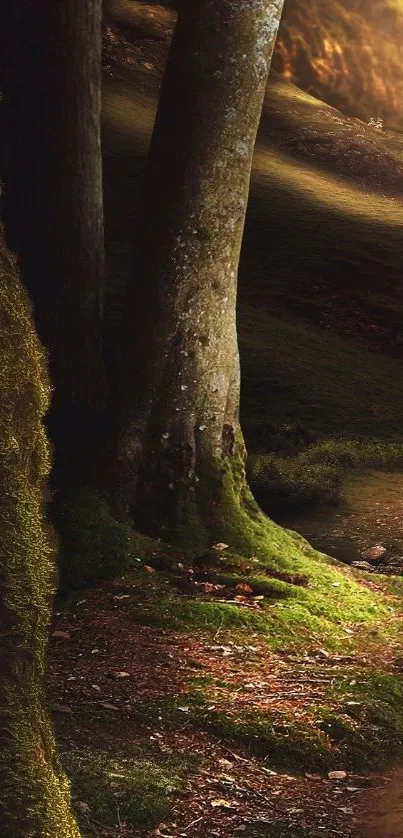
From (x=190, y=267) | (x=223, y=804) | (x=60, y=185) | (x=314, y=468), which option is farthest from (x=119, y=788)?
(x=314, y=468)

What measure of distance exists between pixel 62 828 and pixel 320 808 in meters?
2.66

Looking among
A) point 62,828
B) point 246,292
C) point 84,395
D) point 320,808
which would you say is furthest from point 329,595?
point 246,292

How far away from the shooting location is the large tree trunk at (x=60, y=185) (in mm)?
7613

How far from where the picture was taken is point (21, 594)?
2.55 metres

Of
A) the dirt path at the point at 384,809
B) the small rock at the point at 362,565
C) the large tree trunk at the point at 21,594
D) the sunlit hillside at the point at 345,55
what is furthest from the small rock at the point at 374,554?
the sunlit hillside at the point at 345,55

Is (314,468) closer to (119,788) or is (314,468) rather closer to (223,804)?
(223,804)

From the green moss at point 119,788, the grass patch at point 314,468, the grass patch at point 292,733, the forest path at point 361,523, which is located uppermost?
the green moss at point 119,788

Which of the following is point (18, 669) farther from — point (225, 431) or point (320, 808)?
point (225, 431)

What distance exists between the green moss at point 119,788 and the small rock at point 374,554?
5.54 metres

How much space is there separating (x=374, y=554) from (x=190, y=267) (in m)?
4.11

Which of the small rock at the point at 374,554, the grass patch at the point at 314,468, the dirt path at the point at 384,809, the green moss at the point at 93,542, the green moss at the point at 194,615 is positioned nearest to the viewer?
the dirt path at the point at 384,809

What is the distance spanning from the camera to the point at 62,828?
272cm

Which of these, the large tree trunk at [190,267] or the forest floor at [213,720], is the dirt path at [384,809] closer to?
the forest floor at [213,720]

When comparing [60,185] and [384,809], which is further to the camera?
[60,185]
